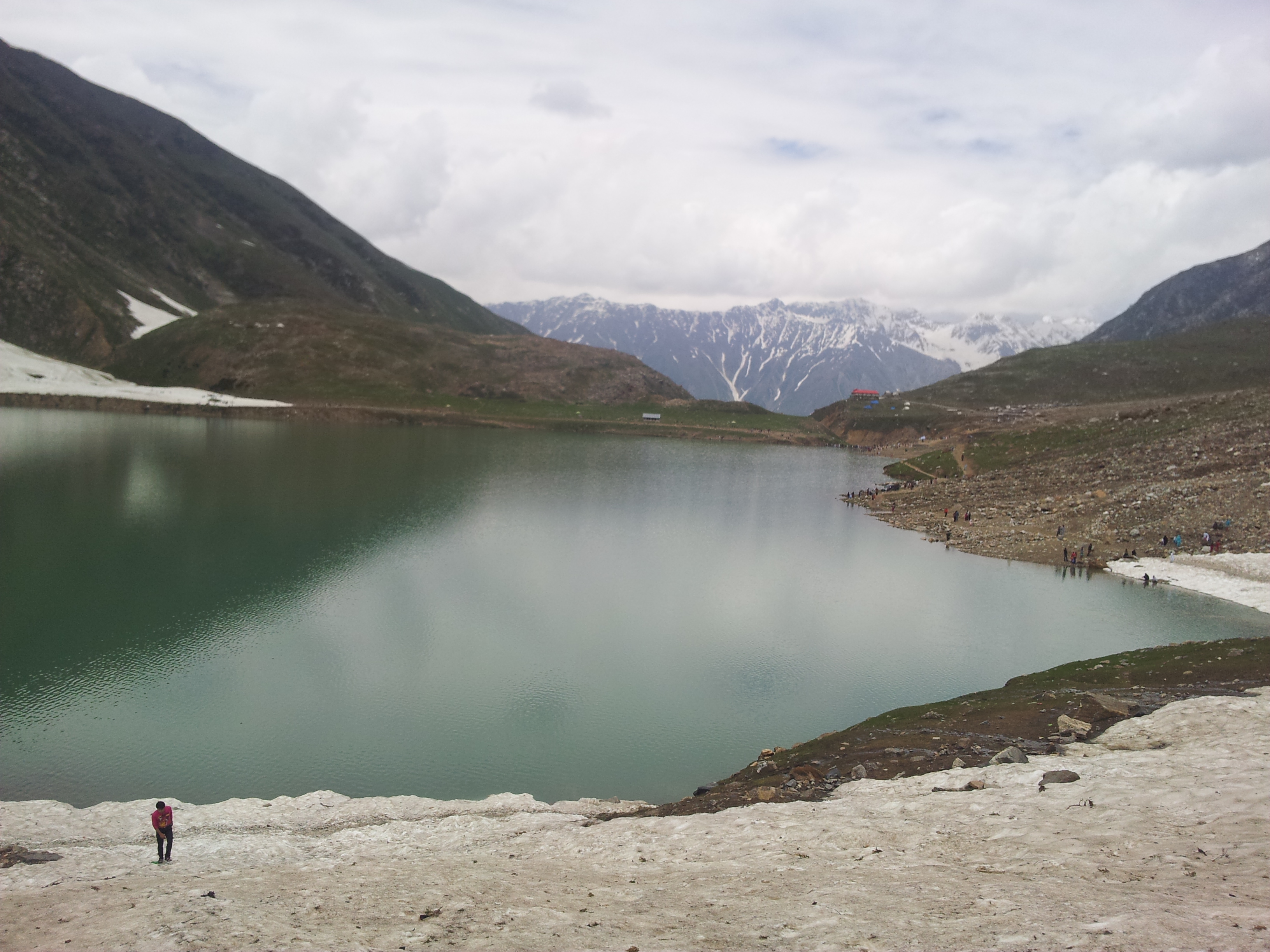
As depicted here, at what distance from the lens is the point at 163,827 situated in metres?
16.5

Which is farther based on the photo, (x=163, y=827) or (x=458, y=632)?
(x=458, y=632)

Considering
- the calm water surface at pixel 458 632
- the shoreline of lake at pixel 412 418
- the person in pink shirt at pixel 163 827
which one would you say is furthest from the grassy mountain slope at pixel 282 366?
the person in pink shirt at pixel 163 827

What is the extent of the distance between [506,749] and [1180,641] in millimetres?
33924

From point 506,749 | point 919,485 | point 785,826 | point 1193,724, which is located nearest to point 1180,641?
point 1193,724

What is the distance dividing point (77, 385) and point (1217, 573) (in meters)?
185

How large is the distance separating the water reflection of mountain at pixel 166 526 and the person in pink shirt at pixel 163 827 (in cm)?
1564

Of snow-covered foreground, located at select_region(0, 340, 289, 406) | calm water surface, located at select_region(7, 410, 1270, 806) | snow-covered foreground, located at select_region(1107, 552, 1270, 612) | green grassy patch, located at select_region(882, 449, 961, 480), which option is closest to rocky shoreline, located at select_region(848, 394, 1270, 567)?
snow-covered foreground, located at select_region(1107, 552, 1270, 612)

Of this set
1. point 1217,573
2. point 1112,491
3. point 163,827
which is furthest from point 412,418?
point 163,827

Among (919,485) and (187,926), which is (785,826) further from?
(919,485)

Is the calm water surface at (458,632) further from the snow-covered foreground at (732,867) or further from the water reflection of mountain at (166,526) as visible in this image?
the snow-covered foreground at (732,867)

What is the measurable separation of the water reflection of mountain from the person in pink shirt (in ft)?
51.3

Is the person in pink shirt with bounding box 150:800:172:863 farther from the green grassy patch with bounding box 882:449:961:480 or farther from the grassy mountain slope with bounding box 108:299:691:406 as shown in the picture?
the grassy mountain slope with bounding box 108:299:691:406

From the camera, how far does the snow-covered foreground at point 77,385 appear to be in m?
145

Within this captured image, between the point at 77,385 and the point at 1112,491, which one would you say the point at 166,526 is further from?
the point at 77,385
